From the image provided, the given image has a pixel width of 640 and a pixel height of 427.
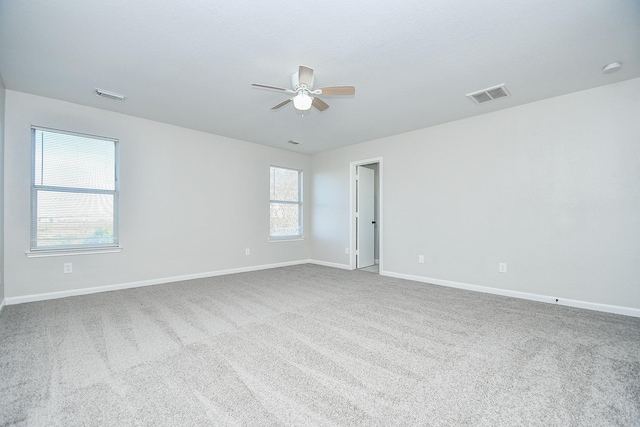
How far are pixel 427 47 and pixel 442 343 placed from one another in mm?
2504

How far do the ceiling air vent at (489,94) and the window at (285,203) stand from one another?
3842 mm

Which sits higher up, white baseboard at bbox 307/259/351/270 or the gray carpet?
white baseboard at bbox 307/259/351/270

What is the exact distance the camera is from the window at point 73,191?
3.49 meters

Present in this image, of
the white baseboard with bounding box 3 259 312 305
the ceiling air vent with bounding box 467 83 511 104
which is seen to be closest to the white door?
the white baseboard with bounding box 3 259 312 305

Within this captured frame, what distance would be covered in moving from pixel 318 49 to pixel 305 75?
234 mm

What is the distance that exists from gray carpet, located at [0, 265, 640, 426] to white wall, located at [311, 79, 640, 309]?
54 cm

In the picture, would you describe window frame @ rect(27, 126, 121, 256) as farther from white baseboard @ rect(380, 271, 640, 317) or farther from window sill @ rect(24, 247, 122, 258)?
white baseboard @ rect(380, 271, 640, 317)

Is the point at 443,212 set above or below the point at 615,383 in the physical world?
above

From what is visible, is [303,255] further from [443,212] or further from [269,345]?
[269,345]

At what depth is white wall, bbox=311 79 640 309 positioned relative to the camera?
3.05 meters

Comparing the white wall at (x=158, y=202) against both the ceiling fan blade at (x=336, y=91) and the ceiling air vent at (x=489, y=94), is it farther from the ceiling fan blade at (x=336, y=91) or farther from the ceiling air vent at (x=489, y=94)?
the ceiling air vent at (x=489, y=94)

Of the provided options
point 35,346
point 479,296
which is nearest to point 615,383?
point 479,296

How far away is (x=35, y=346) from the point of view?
7.34ft

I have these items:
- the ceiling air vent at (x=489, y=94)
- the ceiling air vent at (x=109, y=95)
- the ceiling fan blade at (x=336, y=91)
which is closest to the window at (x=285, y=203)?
the ceiling air vent at (x=109, y=95)
